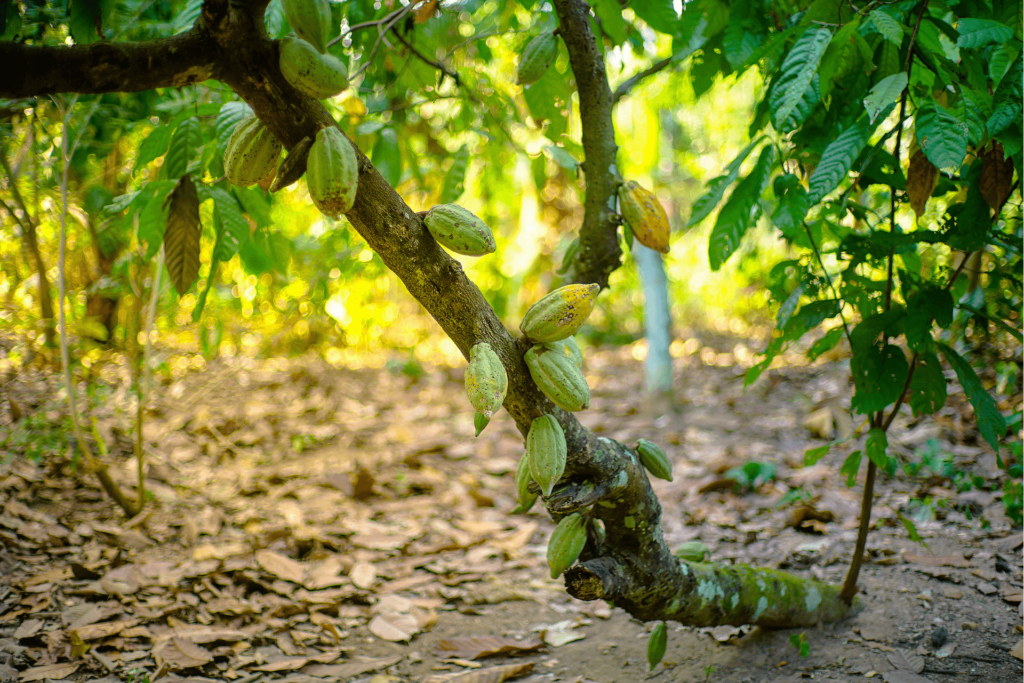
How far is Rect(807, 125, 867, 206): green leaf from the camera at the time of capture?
103 cm

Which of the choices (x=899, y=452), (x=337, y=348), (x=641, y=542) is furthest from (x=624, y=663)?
(x=337, y=348)

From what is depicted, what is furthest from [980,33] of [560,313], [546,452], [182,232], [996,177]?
[182,232]

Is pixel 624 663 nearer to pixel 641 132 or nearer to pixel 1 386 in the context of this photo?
pixel 1 386

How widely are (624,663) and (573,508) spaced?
0.63m

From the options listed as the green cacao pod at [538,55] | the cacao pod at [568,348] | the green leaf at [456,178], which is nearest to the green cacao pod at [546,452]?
the cacao pod at [568,348]

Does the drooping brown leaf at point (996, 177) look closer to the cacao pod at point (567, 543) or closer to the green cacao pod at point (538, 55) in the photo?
the green cacao pod at point (538, 55)

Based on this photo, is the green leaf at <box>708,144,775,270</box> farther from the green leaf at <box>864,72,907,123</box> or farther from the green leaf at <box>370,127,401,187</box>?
the green leaf at <box>370,127,401,187</box>

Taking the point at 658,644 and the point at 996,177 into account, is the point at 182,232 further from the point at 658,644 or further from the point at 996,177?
the point at 996,177

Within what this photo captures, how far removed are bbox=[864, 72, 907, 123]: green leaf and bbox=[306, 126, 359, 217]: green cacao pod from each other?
744 mm

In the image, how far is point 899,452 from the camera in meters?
2.49

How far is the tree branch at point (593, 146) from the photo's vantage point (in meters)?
1.11

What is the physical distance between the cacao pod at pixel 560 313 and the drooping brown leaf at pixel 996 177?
2.25 feet

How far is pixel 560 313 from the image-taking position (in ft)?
2.94

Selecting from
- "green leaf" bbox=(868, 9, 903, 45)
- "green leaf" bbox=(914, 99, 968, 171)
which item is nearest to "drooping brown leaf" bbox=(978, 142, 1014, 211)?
"green leaf" bbox=(914, 99, 968, 171)
